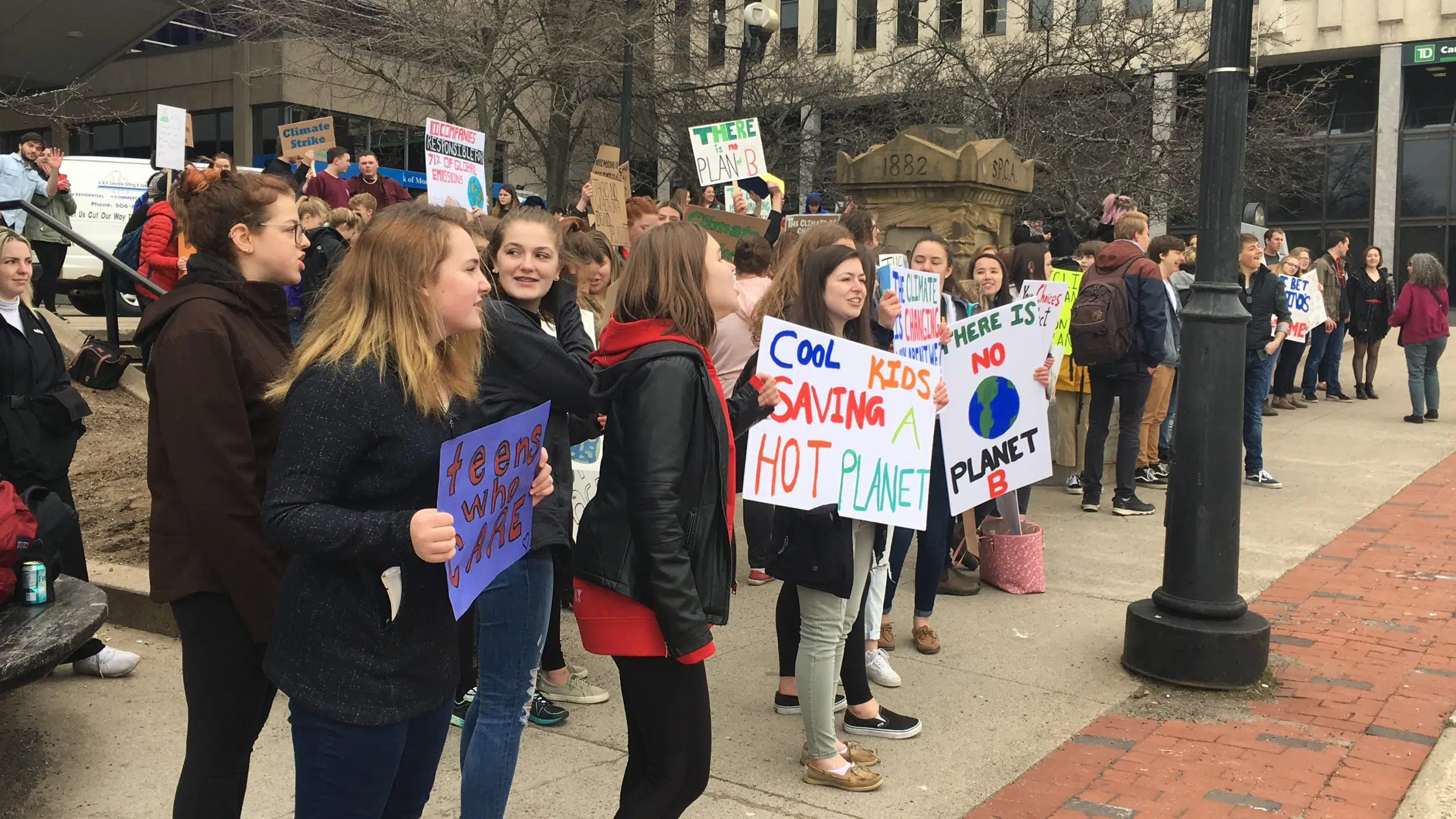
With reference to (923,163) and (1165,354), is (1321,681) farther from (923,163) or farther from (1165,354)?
(923,163)

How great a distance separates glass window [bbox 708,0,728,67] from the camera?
68.7 ft

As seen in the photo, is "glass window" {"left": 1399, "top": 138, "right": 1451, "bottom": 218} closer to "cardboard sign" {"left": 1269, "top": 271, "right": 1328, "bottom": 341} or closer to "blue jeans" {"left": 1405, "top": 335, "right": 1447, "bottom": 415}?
"blue jeans" {"left": 1405, "top": 335, "right": 1447, "bottom": 415}

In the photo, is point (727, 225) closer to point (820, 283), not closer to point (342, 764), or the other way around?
point (820, 283)

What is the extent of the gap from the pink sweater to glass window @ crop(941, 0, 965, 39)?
1617 cm

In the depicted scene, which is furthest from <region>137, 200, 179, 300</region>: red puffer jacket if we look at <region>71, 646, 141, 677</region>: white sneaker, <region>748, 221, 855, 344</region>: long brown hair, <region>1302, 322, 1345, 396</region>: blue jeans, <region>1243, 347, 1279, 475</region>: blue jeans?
<region>1302, 322, 1345, 396</region>: blue jeans

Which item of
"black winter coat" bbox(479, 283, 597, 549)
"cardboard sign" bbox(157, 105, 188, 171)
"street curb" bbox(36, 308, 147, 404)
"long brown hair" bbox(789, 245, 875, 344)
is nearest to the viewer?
"black winter coat" bbox(479, 283, 597, 549)

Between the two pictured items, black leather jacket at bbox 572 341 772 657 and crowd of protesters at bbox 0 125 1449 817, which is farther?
black leather jacket at bbox 572 341 772 657

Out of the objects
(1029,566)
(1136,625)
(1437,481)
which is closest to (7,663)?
(1136,625)

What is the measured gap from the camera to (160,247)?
889 centimetres

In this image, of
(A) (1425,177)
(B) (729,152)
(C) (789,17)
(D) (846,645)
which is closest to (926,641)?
(D) (846,645)

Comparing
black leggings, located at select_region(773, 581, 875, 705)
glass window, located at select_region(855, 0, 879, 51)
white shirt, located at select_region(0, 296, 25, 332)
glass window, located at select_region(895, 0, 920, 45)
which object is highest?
glass window, located at select_region(855, 0, 879, 51)

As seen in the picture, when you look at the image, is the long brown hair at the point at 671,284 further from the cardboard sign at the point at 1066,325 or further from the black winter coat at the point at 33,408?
the cardboard sign at the point at 1066,325

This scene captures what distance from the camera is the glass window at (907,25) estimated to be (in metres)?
23.7

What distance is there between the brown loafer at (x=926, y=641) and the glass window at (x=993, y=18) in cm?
1936
